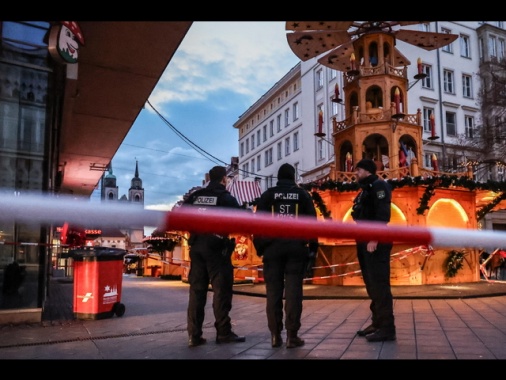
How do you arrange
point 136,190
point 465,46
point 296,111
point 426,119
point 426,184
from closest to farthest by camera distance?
point 426,184
point 426,119
point 465,46
point 296,111
point 136,190

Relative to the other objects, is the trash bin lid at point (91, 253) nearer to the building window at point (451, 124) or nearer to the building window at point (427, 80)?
the building window at point (427, 80)

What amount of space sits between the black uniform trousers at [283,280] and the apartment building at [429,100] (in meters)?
27.7

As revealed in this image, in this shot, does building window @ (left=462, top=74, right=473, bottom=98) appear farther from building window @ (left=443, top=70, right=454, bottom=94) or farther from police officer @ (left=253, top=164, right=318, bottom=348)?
police officer @ (left=253, top=164, right=318, bottom=348)

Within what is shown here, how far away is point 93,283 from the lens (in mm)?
7859

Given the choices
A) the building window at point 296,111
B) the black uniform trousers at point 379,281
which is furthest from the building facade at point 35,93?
the building window at point 296,111

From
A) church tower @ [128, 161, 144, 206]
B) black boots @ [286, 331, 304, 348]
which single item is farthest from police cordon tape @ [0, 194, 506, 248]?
church tower @ [128, 161, 144, 206]

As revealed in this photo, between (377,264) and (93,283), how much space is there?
466 centimetres

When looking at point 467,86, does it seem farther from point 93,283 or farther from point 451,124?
point 93,283

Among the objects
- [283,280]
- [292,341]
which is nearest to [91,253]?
[283,280]

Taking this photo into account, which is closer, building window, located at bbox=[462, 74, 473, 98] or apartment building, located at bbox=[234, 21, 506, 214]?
apartment building, located at bbox=[234, 21, 506, 214]

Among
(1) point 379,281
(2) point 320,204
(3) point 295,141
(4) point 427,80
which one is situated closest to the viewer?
(1) point 379,281

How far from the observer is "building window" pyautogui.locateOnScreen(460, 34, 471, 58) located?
133 ft

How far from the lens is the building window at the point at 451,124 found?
126ft

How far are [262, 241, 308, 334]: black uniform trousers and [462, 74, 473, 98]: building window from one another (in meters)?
39.2
